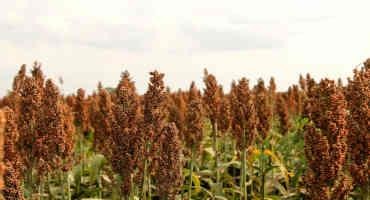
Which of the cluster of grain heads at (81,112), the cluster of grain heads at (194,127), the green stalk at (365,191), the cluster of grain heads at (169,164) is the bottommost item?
the green stalk at (365,191)

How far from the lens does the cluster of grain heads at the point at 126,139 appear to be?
217 inches

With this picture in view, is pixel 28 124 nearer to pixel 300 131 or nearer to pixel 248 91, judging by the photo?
pixel 248 91

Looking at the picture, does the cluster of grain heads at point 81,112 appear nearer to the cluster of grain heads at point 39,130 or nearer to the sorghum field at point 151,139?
the sorghum field at point 151,139

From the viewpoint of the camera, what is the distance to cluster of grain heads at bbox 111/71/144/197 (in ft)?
18.1

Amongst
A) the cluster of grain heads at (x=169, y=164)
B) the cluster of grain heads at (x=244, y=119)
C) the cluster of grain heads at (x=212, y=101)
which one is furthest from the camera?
the cluster of grain heads at (x=212, y=101)

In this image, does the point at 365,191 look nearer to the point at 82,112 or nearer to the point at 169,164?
the point at 169,164

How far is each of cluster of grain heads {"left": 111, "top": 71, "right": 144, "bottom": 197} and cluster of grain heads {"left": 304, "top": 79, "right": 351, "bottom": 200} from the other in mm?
1556

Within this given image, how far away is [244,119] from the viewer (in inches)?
338

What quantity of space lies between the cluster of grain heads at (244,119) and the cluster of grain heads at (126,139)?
317 centimetres

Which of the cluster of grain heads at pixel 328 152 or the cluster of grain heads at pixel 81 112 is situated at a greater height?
the cluster of grain heads at pixel 81 112

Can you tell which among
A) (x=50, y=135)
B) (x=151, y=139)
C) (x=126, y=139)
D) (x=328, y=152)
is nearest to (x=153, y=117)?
(x=151, y=139)

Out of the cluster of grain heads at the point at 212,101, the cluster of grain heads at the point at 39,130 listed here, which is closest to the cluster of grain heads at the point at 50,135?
the cluster of grain heads at the point at 39,130

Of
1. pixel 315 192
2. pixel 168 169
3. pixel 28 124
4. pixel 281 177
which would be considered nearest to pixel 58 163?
pixel 28 124

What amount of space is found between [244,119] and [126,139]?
3.39 meters
